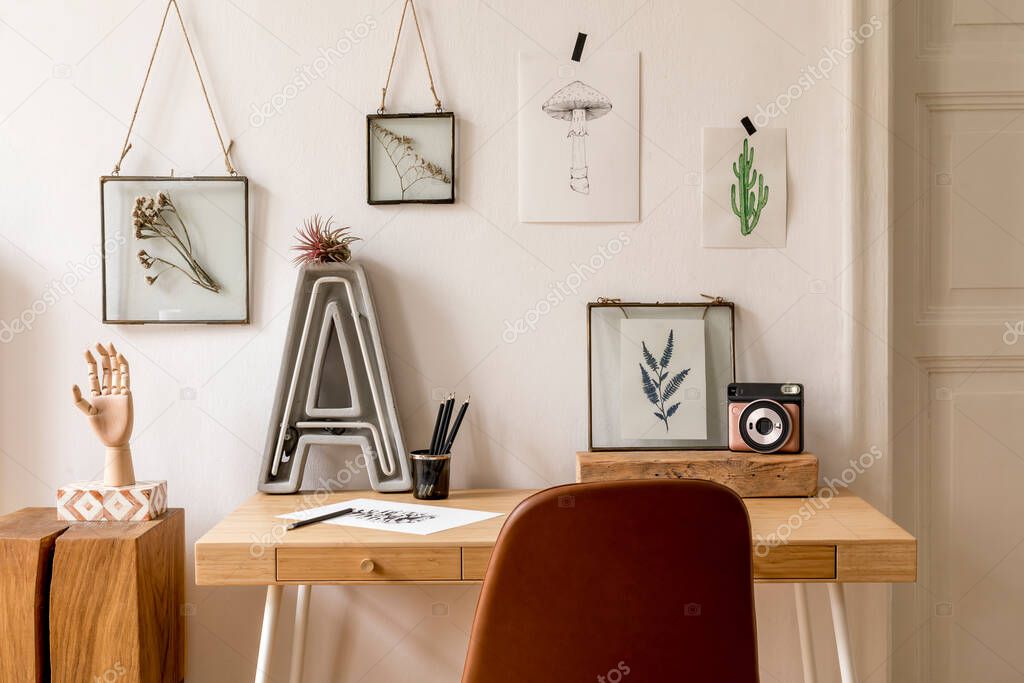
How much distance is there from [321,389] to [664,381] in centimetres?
77

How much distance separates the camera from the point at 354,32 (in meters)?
1.88

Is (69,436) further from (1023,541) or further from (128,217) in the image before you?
(1023,541)

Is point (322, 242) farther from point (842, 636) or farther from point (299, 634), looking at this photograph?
point (842, 636)

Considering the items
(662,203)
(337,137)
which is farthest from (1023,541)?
(337,137)

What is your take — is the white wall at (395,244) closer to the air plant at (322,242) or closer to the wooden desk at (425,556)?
the air plant at (322,242)

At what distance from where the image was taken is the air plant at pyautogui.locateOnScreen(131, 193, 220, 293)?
1.85 metres

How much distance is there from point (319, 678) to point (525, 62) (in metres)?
1.49

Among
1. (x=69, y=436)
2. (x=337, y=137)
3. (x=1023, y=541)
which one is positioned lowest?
(x=1023, y=541)

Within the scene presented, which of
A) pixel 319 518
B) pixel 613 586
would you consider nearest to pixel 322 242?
pixel 319 518

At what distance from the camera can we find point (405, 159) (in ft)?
6.13

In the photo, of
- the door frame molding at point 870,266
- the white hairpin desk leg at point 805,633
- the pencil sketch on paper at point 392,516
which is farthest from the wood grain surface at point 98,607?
the door frame molding at point 870,266

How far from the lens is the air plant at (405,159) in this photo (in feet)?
6.13

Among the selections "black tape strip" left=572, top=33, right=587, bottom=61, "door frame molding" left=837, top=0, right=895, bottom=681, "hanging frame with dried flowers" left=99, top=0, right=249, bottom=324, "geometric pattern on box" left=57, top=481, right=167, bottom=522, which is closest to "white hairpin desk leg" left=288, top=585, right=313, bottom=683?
"geometric pattern on box" left=57, top=481, right=167, bottom=522

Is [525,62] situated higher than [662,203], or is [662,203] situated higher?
[525,62]
